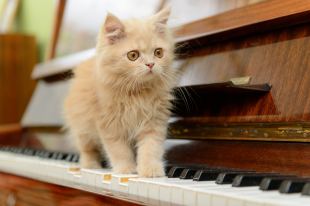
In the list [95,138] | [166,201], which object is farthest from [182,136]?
[166,201]

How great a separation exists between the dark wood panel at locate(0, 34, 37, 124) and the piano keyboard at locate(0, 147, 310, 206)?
2195mm

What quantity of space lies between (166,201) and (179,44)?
72 cm

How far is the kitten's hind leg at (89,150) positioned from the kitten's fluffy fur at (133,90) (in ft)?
0.54

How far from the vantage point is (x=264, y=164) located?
→ 1.09 m

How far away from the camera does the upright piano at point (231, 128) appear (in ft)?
2.86

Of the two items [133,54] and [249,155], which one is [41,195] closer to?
[133,54]

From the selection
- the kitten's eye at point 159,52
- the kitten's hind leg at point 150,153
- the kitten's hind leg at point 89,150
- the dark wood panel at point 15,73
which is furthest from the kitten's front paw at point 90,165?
the dark wood panel at point 15,73

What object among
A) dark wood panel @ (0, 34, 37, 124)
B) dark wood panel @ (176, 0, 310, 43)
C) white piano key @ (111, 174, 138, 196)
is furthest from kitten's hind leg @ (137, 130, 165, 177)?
dark wood panel @ (0, 34, 37, 124)

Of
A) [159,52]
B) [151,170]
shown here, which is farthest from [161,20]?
[151,170]

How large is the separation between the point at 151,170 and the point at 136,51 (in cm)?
34

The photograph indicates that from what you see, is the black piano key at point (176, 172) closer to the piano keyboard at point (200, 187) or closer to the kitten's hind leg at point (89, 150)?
the piano keyboard at point (200, 187)

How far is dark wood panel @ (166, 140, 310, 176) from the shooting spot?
101cm

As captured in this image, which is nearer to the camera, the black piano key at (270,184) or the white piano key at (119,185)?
the black piano key at (270,184)

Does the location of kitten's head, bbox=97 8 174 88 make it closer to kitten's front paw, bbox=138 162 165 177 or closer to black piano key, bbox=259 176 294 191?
kitten's front paw, bbox=138 162 165 177
